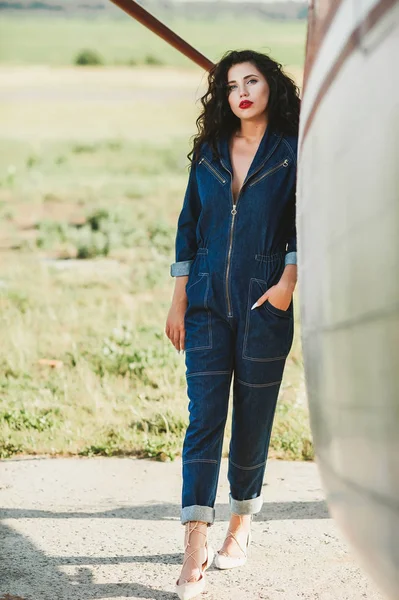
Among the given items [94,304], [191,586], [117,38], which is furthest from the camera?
[117,38]

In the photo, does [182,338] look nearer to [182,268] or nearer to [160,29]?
[182,268]

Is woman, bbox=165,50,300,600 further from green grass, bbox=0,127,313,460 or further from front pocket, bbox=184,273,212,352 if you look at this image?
green grass, bbox=0,127,313,460

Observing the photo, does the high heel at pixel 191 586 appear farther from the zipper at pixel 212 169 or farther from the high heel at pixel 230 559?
the zipper at pixel 212 169

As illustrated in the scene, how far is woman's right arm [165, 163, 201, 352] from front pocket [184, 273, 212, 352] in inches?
3.3

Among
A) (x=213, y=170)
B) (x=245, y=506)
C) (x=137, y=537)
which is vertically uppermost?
(x=213, y=170)

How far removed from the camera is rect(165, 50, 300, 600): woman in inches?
106

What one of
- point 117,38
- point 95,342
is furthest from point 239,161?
point 117,38

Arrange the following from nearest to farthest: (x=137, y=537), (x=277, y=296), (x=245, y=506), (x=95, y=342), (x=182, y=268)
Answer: (x=277, y=296), (x=182, y=268), (x=245, y=506), (x=137, y=537), (x=95, y=342)

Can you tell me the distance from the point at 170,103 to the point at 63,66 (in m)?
4.89

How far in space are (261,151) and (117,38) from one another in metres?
34.7

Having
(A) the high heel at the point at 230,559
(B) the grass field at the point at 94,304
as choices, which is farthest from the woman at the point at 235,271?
(B) the grass field at the point at 94,304

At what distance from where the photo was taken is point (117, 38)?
3622 cm

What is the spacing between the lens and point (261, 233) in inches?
106

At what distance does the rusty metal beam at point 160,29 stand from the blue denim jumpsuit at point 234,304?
49 cm
